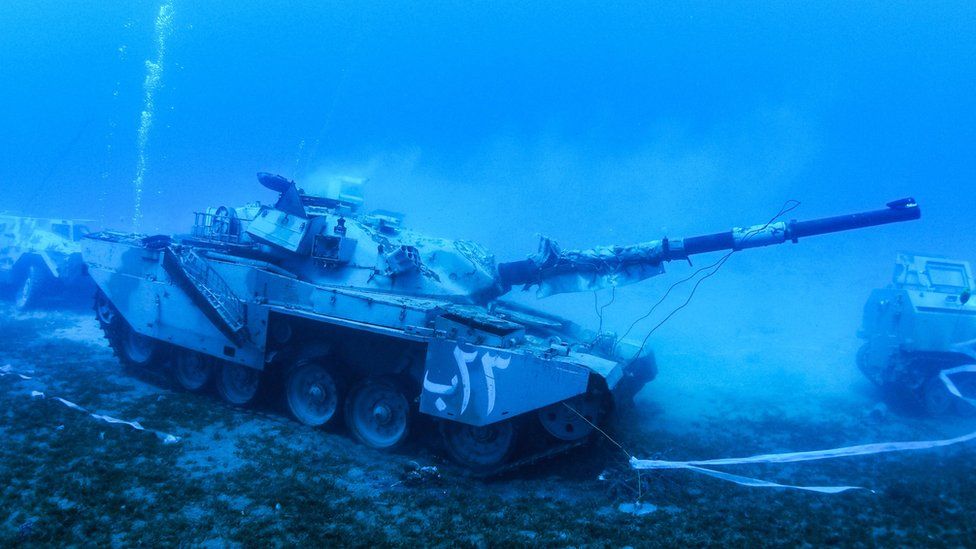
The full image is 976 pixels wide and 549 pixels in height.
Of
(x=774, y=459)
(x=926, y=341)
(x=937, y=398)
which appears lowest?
(x=774, y=459)

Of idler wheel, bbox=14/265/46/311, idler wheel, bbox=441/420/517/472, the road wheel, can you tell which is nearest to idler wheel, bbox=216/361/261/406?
idler wheel, bbox=441/420/517/472

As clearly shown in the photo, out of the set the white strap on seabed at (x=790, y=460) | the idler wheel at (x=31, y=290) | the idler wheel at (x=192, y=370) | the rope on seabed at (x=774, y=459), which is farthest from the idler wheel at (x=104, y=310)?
the white strap on seabed at (x=790, y=460)

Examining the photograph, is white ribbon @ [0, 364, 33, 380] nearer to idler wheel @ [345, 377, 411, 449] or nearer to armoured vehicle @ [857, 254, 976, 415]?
idler wheel @ [345, 377, 411, 449]

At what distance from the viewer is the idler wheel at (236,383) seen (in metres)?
8.41

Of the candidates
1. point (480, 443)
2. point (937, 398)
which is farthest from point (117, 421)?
point (937, 398)

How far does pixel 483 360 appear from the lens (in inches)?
236

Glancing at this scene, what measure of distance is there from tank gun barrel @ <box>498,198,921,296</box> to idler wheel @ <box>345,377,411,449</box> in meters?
3.23

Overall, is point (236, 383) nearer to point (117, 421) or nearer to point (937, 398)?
point (117, 421)

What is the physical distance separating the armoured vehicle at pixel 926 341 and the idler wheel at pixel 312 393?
463 inches

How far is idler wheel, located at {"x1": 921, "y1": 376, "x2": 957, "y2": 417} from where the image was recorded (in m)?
10.6

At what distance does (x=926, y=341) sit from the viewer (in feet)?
35.2

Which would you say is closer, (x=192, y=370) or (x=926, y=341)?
(x=192, y=370)

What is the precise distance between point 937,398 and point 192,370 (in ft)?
49.1

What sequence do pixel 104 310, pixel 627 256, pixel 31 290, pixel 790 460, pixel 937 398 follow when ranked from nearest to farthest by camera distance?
1. pixel 790 460
2. pixel 627 256
3. pixel 104 310
4. pixel 937 398
5. pixel 31 290
